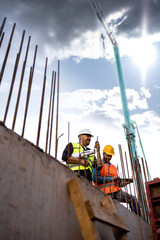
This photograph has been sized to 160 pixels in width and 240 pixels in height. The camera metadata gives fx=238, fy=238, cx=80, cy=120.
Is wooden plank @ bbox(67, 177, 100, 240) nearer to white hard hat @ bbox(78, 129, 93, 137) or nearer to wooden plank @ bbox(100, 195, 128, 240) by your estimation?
wooden plank @ bbox(100, 195, 128, 240)

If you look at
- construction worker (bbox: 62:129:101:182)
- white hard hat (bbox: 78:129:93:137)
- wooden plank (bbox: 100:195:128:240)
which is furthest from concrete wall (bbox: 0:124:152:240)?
white hard hat (bbox: 78:129:93:137)

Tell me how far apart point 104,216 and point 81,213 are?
0.34 meters

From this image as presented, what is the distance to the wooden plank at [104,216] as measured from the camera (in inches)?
104

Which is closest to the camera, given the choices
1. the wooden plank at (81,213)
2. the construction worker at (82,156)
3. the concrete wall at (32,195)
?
the concrete wall at (32,195)

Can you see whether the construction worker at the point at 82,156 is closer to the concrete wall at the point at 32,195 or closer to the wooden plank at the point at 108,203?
the wooden plank at the point at 108,203

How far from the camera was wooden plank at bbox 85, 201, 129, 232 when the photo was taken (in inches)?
104

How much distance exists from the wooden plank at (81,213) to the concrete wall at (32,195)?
94mm

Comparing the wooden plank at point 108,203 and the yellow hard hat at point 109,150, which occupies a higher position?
the yellow hard hat at point 109,150

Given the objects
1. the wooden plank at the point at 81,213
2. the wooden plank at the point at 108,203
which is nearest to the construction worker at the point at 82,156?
the wooden plank at the point at 108,203

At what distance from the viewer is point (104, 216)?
288 centimetres

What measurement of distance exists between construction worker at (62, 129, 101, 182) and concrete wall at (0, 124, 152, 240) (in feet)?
2.97

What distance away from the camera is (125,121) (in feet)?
61.3

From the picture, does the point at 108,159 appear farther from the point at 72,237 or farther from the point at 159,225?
the point at 72,237

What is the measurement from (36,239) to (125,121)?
55.6 ft
